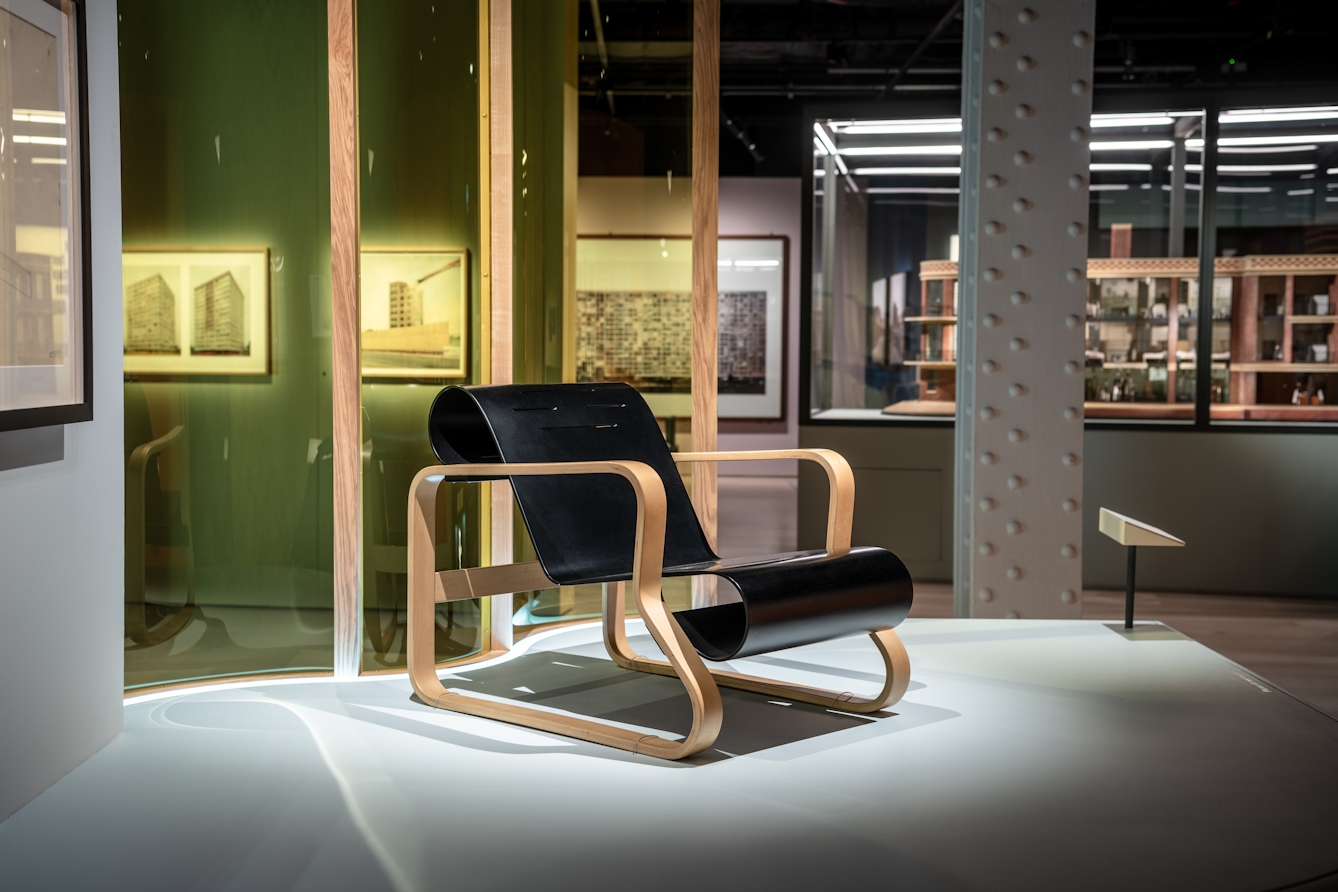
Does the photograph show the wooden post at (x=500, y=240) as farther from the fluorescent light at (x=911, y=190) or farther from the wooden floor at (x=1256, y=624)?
the fluorescent light at (x=911, y=190)

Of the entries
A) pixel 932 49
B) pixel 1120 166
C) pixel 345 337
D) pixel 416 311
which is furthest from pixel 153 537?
pixel 932 49

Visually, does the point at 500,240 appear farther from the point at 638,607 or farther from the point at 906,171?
the point at 906,171

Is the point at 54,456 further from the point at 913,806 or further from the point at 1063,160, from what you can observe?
the point at 1063,160

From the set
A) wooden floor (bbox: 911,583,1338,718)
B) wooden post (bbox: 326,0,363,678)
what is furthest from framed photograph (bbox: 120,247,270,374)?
wooden floor (bbox: 911,583,1338,718)

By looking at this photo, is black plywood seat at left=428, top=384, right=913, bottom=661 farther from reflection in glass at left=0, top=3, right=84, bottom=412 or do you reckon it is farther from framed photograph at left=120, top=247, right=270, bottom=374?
reflection in glass at left=0, top=3, right=84, bottom=412

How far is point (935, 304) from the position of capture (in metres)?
5.62

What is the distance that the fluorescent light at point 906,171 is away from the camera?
554 cm

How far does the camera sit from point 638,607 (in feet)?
7.55

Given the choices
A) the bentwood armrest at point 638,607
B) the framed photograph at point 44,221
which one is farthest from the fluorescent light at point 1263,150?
the framed photograph at point 44,221

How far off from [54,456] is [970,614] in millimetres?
2706

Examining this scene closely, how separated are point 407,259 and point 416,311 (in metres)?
0.14

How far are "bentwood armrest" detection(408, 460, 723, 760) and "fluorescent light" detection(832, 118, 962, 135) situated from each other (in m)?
3.47

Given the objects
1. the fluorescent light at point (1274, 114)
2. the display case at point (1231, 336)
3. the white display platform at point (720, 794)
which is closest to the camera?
the white display platform at point (720, 794)

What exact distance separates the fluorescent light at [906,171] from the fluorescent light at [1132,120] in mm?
674
